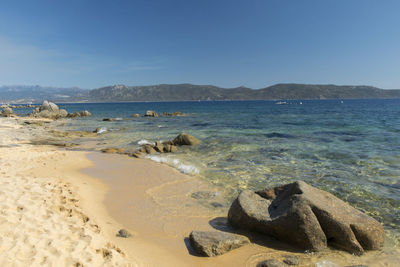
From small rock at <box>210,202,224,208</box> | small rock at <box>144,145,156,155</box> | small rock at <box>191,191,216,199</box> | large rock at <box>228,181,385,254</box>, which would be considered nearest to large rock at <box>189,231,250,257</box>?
large rock at <box>228,181,385,254</box>

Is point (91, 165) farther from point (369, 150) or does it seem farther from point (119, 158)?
point (369, 150)

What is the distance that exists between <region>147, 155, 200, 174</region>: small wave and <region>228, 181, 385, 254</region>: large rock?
5.46 metres

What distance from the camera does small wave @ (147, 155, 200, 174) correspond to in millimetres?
10876

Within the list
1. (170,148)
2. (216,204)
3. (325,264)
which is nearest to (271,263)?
Answer: (325,264)

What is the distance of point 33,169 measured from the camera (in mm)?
10383

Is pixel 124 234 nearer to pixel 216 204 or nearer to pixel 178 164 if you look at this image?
pixel 216 204

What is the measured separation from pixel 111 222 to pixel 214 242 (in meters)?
2.80

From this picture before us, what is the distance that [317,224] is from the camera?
196 inches

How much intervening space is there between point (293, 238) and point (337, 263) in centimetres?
84

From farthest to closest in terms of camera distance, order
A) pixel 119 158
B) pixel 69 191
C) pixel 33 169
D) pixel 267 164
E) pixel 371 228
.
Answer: pixel 119 158 < pixel 267 164 < pixel 33 169 < pixel 69 191 < pixel 371 228

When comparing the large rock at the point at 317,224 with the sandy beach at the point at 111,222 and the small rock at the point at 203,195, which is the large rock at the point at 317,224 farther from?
the small rock at the point at 203,195

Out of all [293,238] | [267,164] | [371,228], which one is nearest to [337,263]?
[293,238]

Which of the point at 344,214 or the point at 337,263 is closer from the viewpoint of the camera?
the point at 337,263

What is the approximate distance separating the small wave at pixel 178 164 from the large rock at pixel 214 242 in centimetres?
567
